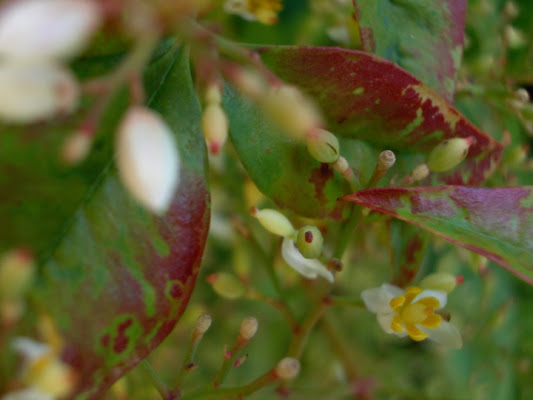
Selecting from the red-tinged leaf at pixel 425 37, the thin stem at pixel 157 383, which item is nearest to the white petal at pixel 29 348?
the thin stem at pixel 157 383

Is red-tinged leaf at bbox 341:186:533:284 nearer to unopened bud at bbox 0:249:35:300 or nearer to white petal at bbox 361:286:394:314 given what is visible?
white petal at bbox 361:286:394:314

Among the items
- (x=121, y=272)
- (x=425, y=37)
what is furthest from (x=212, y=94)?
(x=425, y=37)

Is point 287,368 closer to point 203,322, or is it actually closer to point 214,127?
point 203,322

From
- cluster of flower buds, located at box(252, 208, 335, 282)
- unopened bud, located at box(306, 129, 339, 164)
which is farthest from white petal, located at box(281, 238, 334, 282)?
unopened bud, located at box(306, 129, 339, 164)

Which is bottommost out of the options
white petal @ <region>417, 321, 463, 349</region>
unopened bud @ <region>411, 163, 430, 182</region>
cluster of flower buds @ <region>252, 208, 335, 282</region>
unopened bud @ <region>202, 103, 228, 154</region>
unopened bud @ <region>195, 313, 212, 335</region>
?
white petal @ <region>417, 321, 463, 349</region>

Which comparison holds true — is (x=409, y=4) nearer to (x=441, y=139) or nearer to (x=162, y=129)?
(x=441, y=139)

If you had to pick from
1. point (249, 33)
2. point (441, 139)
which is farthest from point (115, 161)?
point (249, 33)

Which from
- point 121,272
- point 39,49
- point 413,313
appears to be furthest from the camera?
point 413,313
